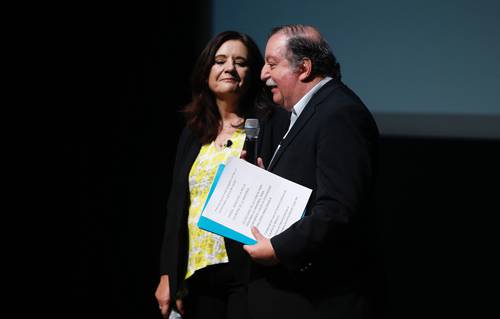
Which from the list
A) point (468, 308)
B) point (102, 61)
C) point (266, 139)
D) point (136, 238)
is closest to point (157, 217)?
point (136, 238)

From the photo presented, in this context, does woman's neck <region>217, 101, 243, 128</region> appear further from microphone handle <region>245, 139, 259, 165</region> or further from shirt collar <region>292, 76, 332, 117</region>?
shirt collar <region>292, 76, 332, 117</region>

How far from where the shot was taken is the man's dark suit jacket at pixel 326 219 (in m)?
1.27

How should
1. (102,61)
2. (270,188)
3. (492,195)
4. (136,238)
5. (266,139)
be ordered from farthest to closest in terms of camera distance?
(136,238) → (102,61) → (492,195) → (266,139) → (270,188)

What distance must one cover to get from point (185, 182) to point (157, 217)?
3.67ft

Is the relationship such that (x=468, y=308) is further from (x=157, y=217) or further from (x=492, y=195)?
(x=157, y=217)

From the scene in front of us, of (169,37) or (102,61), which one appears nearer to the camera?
(102,61)

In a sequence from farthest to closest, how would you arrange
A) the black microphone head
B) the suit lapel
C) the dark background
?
the dark background < the black microphone head < the suit lapel

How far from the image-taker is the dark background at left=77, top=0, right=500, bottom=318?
8.00 ft

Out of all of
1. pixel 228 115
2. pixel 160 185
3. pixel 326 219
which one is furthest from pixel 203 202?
pixel 160 185

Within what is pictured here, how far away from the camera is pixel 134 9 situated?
286cm

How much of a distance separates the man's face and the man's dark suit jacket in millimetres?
Result: 85

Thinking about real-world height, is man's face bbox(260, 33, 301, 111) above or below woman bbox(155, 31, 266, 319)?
above

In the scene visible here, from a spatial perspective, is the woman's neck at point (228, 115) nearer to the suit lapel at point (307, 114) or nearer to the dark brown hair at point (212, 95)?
the dark brown hair at point (212, 95)

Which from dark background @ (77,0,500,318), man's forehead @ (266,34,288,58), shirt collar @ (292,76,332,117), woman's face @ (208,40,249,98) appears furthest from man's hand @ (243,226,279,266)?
dark background @ (77,0,500,318)
